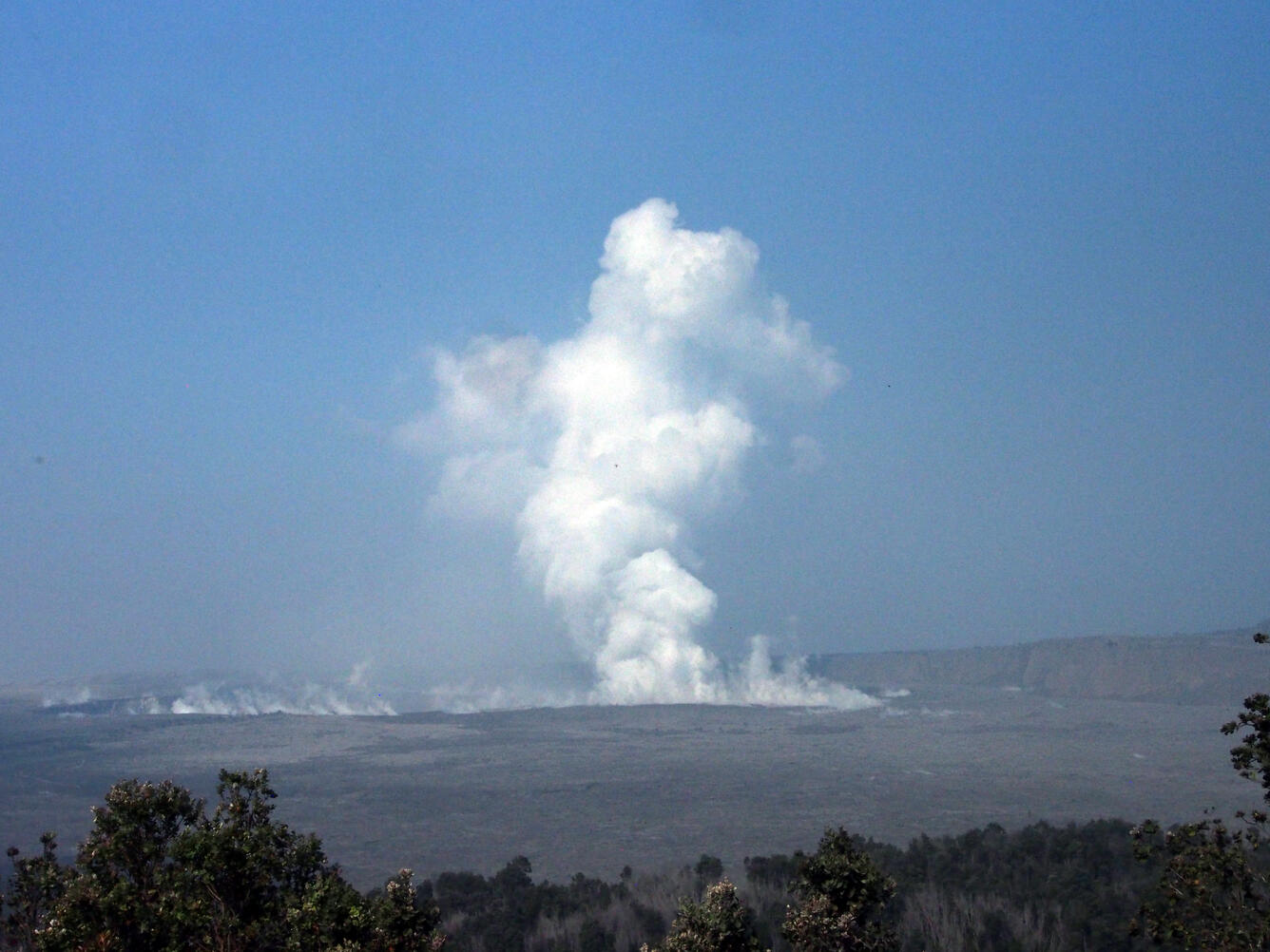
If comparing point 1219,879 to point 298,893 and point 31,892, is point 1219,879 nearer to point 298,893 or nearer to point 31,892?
point 298,893

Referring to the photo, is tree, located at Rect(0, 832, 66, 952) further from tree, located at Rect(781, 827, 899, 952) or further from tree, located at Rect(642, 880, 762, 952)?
tree, located at Rect(781, 827, 899, 952)

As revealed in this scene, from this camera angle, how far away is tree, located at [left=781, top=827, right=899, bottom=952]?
1806 centimetres

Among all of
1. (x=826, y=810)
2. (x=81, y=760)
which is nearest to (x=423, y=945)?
(x=826, y=810)

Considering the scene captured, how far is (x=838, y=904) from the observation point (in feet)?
66.5

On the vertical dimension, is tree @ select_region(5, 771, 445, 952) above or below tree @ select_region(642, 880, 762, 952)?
above

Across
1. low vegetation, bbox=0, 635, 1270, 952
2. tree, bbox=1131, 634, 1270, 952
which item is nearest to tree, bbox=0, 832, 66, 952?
low vegetation, bbox=0, 635, 1270, 952

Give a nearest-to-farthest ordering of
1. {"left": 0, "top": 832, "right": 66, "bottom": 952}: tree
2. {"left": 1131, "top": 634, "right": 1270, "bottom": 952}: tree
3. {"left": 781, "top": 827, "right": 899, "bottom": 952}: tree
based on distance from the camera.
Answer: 1. {"left": 1131, "top": 634, "right": 1270, "bottom": 952}: tree
2. {"left": 781, "top": 827, "right": 899, "bottom": 952}: tree
3. {"left": 0, "top": 832, "right": 66, "bottom": 952}: tree

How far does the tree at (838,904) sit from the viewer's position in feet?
59.3

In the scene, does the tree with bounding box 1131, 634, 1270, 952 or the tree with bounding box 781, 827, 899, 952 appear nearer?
A: the tree with bounding box 1131, 634, 1270, 952

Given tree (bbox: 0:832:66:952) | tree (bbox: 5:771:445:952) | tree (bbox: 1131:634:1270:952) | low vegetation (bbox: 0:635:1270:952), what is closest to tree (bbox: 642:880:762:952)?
low vegetation (bbox: 0:635:1270:952)

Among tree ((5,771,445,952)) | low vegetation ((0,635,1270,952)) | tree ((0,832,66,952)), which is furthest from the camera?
tree ((0,832,66,952))

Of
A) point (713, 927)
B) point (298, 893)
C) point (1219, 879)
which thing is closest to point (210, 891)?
point (298, 893)

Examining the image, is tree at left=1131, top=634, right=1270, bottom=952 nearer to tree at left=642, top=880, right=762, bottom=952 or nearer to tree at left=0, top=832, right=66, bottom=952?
tree at left=642, top=880, right=762, bottom=952

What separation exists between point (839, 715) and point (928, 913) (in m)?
154
